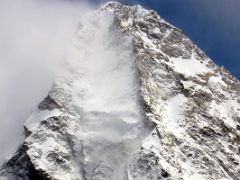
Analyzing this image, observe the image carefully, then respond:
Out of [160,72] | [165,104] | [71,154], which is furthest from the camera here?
[160,72]

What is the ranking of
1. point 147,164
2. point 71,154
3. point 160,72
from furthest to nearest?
1. point 160,72
2. point 71,154
3. point 147,164

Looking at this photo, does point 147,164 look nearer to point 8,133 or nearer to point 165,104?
point 165,104

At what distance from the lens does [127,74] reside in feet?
447

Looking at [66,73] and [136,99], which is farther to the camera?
[66,73]

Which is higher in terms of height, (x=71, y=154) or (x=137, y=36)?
(x=137, y=36)

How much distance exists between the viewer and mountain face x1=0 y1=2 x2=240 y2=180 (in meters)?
117

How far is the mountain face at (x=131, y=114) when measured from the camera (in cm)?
11744

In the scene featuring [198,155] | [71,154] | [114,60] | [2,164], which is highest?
[114,60]

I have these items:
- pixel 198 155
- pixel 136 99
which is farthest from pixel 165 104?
pixel 198 155

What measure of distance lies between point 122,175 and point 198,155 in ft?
44.6

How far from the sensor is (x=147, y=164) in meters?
113

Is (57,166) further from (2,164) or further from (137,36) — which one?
(137,36)

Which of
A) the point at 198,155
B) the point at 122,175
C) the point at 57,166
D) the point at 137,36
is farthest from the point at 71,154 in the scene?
the point at 137,36

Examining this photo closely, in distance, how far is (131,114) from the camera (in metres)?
125
